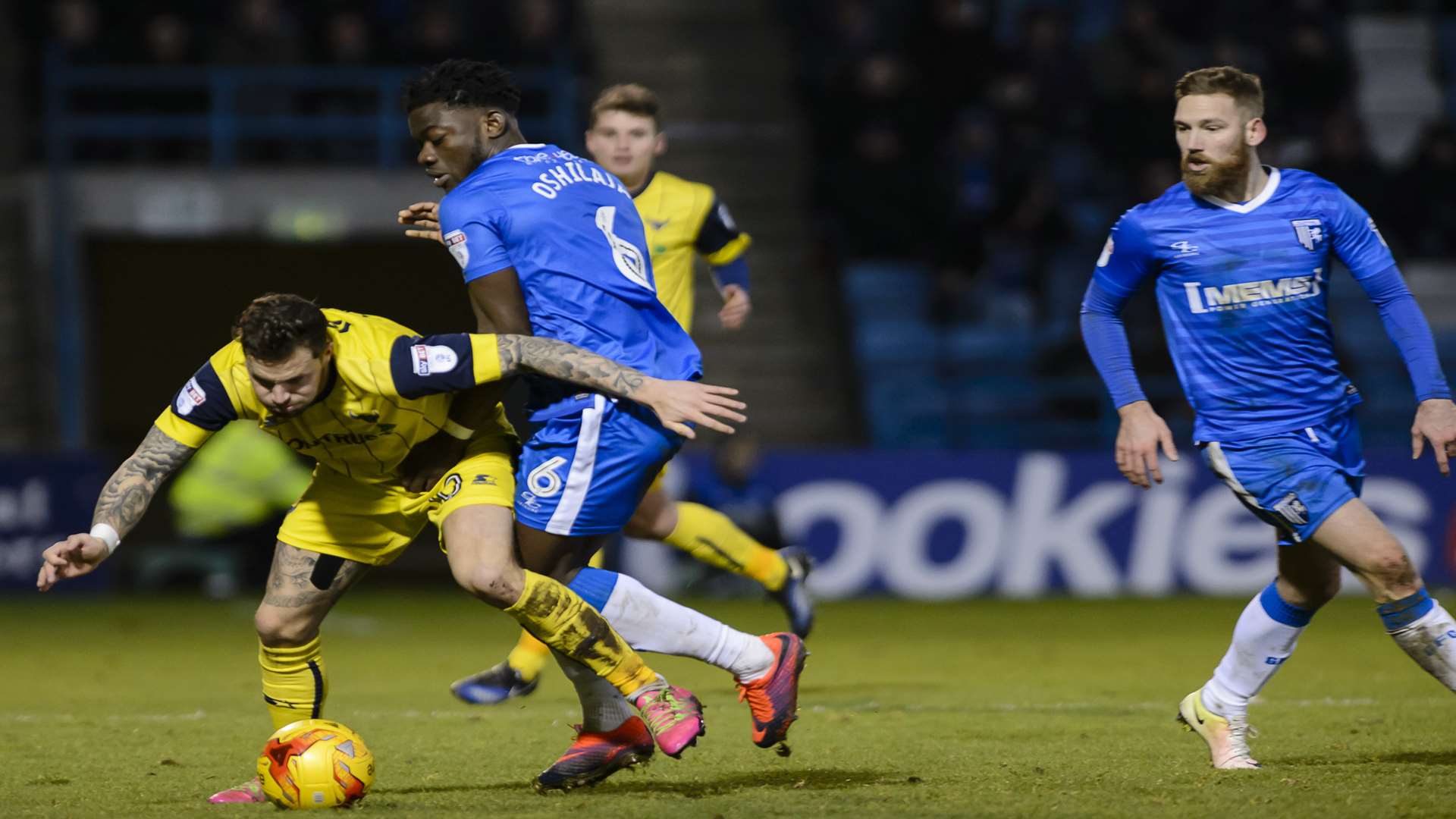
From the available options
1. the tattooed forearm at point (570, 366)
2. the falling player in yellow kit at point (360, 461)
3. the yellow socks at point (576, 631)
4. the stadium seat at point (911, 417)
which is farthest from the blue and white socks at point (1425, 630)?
the stadium seat at point (911, 417)

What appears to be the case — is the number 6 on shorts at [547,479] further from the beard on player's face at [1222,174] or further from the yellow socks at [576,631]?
the beard on player's face at [1222,174]

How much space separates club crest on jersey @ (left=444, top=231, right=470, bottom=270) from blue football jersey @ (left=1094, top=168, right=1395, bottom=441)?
202 cm

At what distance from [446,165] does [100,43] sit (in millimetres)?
11602

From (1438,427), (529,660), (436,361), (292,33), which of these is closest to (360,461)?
(436,361)

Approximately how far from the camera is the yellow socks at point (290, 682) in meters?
5.50

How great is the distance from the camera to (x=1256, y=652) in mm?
5652

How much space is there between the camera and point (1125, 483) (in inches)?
527

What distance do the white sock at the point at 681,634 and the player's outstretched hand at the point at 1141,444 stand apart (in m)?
1.18

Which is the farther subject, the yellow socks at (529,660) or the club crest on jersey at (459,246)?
the yellow socks at (529,660)

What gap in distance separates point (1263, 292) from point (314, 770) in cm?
301

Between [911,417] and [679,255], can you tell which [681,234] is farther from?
[911,417]

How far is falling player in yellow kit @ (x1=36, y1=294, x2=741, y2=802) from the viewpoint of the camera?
16.4 feet

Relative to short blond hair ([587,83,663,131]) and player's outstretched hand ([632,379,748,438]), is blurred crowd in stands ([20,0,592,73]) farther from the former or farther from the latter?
player's outstretched hand ([632,379,748,438])

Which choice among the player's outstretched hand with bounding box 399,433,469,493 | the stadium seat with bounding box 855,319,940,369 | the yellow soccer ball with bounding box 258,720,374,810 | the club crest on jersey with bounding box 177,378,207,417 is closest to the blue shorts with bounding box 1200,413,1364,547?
the player's outstretched hand with bounding box 399,433,469,493
